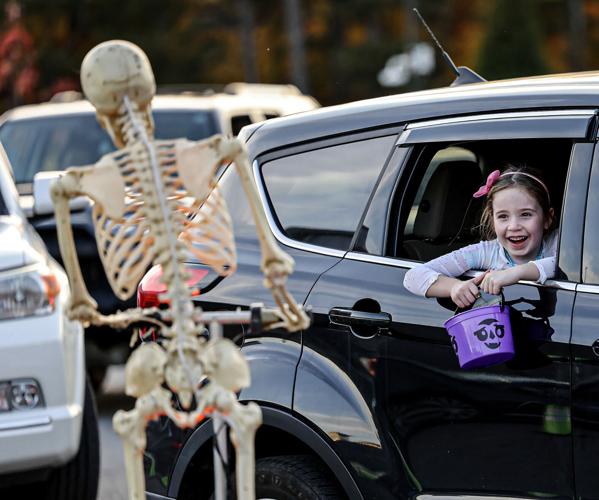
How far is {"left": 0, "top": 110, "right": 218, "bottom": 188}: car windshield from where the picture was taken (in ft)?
37.9

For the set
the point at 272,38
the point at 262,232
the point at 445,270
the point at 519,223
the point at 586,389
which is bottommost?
the point at 272,38

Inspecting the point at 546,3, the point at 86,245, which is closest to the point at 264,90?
the point at 86,245

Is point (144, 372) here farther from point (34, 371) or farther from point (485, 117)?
point (34, 371)

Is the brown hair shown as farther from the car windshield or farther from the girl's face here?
→ the car windshield

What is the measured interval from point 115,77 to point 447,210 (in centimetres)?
193

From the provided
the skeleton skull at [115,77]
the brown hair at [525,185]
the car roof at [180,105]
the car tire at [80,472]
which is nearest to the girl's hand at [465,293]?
the brown hair at [525,185]

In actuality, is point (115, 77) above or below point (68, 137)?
above

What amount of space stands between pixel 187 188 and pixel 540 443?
1374 mm

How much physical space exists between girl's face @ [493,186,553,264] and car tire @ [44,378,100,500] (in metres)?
2.44

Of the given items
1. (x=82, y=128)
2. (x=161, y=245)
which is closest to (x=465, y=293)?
(x=161, y=245)

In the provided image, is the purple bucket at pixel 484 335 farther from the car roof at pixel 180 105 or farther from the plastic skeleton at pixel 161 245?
the car roof at pixel 180 105

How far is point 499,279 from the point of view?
4.21m

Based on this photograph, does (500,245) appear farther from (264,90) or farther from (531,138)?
(264,90)

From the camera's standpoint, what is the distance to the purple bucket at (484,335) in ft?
13.4
